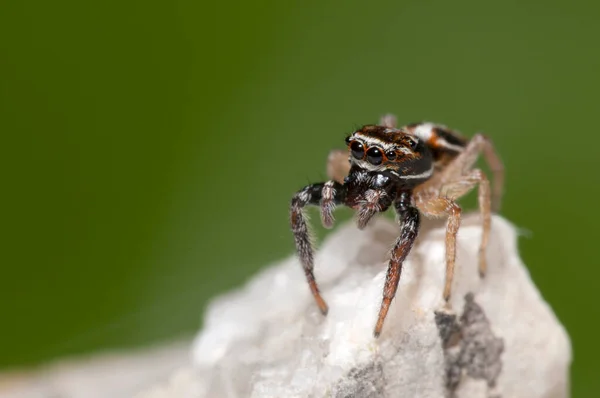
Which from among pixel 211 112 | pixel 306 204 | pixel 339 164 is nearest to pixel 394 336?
pixel 306 204

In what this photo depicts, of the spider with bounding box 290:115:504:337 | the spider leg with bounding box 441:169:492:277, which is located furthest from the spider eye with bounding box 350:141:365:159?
the spider leg with bounding box 441:169:492:277

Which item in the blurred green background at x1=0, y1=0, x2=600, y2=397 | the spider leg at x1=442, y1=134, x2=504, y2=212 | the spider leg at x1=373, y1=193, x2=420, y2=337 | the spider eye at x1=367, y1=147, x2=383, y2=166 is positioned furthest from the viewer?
the blurred green background at x1=0, y1=0, x2=600, y2=397

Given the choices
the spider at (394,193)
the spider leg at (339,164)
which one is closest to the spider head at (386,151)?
the spider at (394,193)

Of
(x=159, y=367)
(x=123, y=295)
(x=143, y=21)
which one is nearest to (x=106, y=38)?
(x=143, y=21)

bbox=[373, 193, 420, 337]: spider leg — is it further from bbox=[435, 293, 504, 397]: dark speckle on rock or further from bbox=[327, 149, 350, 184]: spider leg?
bbox=[327, 149, 350, 184]: spider leg

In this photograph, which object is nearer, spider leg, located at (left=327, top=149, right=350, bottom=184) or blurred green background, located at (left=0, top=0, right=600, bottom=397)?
spider leg, located at (left=327, top=149, right=350, bottom=184)

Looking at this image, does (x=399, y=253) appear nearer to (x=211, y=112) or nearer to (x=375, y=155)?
(x=375, y=155)
